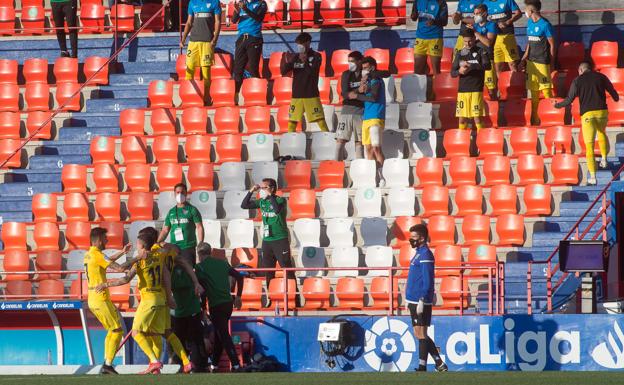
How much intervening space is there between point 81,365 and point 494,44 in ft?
29.6

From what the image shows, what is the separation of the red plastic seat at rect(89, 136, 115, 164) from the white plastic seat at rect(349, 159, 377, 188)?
415 centimetres

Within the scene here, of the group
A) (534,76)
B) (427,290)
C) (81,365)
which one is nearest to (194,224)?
(81,365)

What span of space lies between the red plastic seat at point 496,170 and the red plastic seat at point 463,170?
18cm

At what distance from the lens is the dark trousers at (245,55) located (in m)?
24.3

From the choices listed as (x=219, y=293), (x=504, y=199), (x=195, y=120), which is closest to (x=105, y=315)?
(x=219, y=293)

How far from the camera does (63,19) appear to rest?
2658 centimetres

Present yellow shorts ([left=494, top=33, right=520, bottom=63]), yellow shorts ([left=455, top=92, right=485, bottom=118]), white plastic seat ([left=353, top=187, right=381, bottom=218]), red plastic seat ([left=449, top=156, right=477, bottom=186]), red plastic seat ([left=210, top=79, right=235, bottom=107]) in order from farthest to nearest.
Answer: red plastic seat ([left=210, top=79, right=235, bottom=107]) < yellow shorts ([left=494, top=33, right=520, bottom=63]) < yellow shorts ([left=455, top=92, right=485, bottom=118]) < red plastic seat ([left=449, top=156, right=477, bottom=186]) < white plastic seat ([left=353, top=187, right=381, bottom=218])

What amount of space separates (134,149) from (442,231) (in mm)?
5575

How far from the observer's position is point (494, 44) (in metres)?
23.9

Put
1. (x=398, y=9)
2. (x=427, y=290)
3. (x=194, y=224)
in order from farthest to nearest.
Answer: (x=398, y=9) → (x=194, y=224) → (x=427, y=290)

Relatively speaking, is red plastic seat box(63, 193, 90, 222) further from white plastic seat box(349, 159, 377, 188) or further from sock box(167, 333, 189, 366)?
sock box(167, 333, 189, 366)

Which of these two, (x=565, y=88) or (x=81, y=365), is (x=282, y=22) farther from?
(x=81, y=365)

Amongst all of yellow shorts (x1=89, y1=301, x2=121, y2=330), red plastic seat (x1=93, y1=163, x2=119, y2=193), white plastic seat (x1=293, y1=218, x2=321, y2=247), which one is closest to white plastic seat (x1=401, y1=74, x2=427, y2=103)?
white plastic seat (x1=293, y1=218, x2=321, y2=247)

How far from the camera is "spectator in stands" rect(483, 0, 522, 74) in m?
23.8
